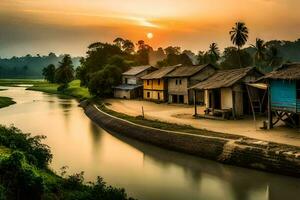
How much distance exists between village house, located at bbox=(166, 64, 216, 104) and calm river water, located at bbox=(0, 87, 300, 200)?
18426 millimetres

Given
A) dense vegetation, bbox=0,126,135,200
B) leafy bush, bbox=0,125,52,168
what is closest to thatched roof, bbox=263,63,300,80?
dense vegetation, bbox=0,126,135,200

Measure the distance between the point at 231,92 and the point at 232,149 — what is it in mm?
13993

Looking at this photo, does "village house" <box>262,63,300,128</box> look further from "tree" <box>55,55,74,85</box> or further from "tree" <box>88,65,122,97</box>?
"tree" <box>55,55,74,85</box>

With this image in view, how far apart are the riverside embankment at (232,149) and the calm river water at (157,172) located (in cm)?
52

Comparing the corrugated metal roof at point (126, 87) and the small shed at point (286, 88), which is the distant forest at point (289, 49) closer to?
the corrugated metal roof at point (126, 87)

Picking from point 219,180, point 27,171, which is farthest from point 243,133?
point 27,171

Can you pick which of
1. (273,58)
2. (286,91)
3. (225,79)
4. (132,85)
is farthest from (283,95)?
(273,58)

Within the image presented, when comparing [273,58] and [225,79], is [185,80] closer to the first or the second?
[225,79]

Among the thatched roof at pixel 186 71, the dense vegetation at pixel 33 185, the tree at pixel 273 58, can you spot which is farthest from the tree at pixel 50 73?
the dense vegetation at pixel 33 185

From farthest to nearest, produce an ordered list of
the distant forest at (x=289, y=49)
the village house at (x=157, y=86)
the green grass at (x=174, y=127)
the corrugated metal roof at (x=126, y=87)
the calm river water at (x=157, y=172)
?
the distant forest at (x=289, y=49) → the corrugated metal roof at (x=126, y=87) → the village house at (x=157, y=86) → the green grass at (x=174, y=127) → the calm river water at (x=157, y=172)

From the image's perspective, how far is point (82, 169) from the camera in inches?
973

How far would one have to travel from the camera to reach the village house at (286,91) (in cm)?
2772

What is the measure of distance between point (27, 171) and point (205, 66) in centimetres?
4208

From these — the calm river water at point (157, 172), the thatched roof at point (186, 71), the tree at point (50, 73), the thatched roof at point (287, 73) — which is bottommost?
the calm river water at point (157, 172)
